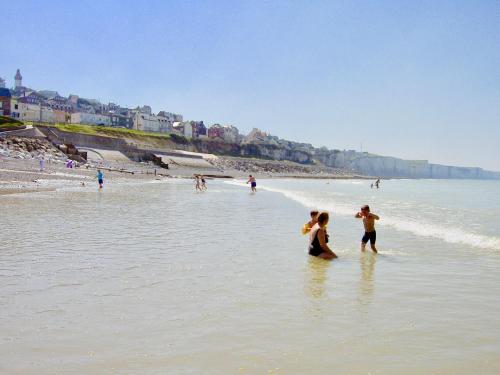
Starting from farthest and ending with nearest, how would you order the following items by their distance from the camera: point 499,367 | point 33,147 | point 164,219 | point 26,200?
1. point 33,147
2. point 26,200
3. point 164,219
4. point 499,367

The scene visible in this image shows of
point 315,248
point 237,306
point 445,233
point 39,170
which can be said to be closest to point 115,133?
point 39,170

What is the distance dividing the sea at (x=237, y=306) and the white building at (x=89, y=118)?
124393 mm

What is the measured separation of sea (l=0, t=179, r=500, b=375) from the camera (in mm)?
4113

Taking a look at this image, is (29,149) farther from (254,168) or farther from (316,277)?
(254,168)

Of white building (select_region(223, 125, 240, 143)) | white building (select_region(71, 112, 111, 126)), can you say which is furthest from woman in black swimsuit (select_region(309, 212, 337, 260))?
white building (select_region(223, 125, 240, 143))

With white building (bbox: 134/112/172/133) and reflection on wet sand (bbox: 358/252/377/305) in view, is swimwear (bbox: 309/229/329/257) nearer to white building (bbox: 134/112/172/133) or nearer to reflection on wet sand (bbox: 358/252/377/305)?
reflection on wet sand (bbox: 358/252/377/305)

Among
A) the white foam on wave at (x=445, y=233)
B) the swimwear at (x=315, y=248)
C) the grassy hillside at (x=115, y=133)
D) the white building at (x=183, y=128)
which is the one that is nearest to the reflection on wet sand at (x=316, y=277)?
the swimwear at (x=315, y=248)

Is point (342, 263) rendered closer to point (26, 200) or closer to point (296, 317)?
point (296, 317)

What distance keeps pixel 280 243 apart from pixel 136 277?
4.82 metres

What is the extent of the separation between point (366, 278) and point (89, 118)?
135 meters

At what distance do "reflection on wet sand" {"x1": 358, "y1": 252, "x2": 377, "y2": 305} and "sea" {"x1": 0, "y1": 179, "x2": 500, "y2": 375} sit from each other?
26 mm

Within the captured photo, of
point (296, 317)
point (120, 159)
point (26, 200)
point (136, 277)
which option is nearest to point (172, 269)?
point (136, 277)

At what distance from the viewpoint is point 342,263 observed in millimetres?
8922

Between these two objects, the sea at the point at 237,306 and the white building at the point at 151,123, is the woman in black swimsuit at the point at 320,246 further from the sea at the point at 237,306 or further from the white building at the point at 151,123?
the white building at the point at 151,123
